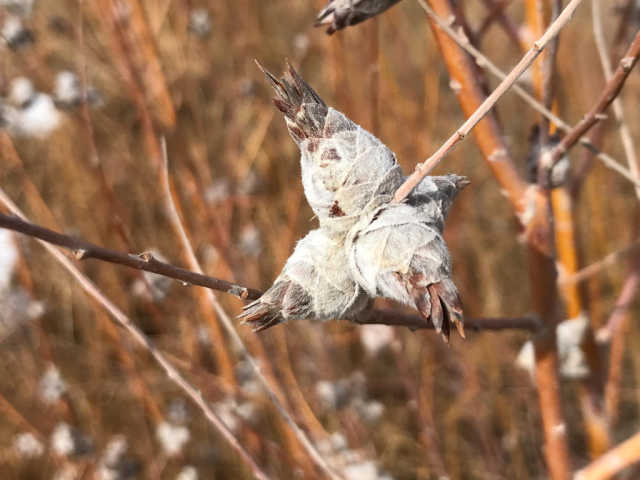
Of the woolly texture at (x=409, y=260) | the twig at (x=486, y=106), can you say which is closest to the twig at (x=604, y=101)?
the twig at (x=486, y=106)

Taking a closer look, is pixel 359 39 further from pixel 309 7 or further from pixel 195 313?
pixel 309 7

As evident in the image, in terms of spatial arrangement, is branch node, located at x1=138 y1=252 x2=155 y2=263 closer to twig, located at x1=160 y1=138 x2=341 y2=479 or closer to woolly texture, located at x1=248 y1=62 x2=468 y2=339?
woolly texture, located at x1=248 y1=62 x2=468 y2=339

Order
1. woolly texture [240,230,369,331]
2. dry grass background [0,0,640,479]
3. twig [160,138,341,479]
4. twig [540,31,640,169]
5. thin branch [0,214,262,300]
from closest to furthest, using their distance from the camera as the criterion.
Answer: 1. thin branch [0,214,262,300]
2. woolly texture [240,230,369,331]
3. twig [540,31,640,169]
4. twig [160,138,341,479]
5. dry grass background [0,0,640,479]

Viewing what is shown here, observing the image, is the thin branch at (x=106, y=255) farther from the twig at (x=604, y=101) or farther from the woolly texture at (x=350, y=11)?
the twig at (x=604, y=101)

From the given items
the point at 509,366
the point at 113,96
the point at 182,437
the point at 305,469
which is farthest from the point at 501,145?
the point at 113,96

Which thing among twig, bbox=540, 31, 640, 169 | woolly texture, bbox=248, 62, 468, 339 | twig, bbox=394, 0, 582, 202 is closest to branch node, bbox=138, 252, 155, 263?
woolly texture, bbox=248, 62, 468, 339

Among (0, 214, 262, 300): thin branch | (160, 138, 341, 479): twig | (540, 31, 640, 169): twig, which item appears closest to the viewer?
(0, 214, 262, 300): thin branch

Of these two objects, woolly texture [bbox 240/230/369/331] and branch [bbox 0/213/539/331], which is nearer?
branch [bbox 0/213/539/331]

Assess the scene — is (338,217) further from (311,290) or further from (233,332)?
(233,332)
